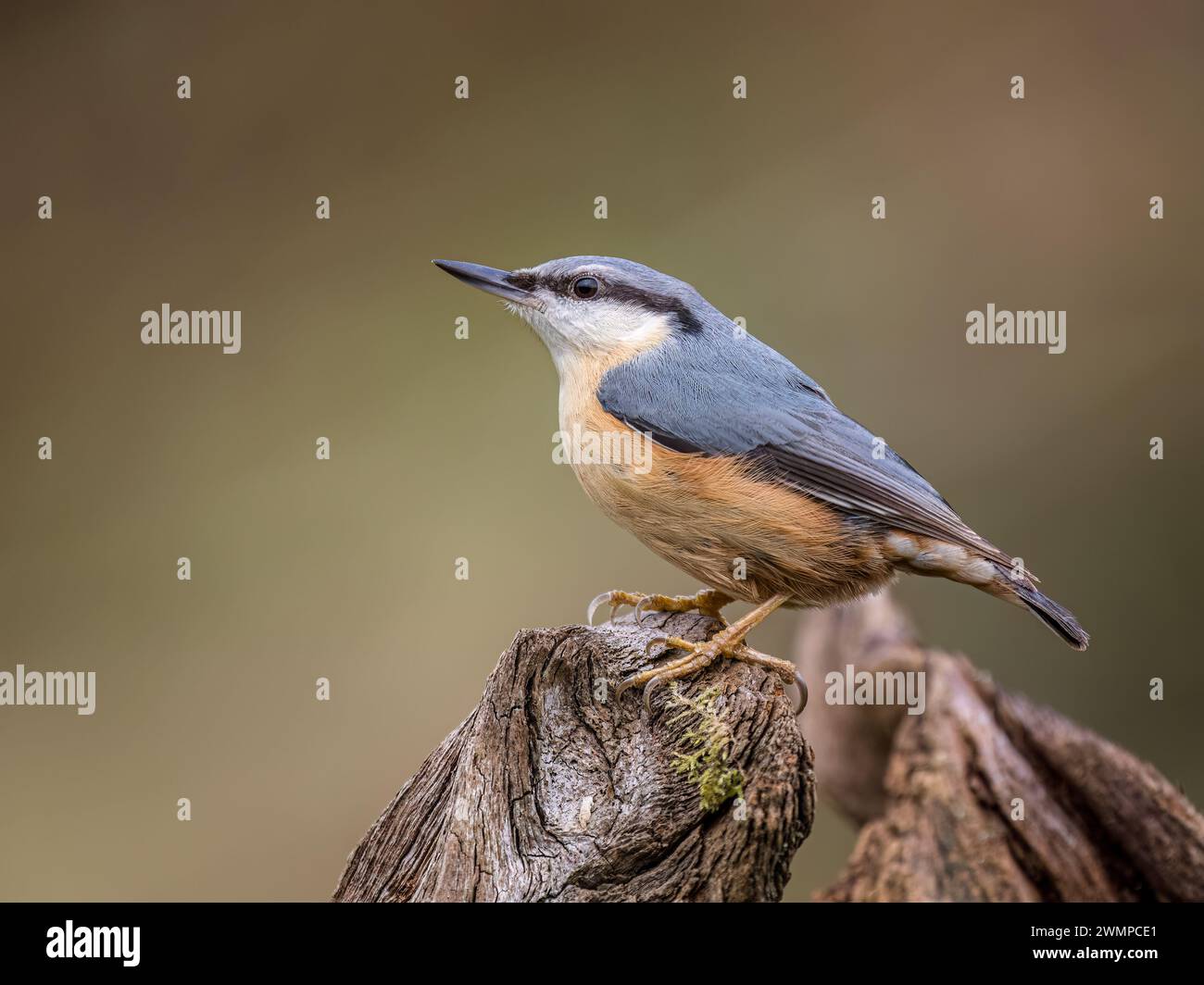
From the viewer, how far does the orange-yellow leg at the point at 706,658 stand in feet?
9.03

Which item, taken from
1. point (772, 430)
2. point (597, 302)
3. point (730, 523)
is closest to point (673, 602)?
point (730, 523)

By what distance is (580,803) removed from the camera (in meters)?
2.53

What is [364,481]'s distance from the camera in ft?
21.4

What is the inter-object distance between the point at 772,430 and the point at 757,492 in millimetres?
212

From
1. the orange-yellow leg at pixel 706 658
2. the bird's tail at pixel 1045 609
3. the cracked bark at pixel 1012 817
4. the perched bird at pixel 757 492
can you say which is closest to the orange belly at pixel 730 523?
the perched bird at pixel 757 492

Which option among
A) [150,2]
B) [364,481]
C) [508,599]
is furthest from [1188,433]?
[150,2]

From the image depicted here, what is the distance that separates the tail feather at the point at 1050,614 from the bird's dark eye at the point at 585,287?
1.61 metres

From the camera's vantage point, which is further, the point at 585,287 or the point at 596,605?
the point at 585,287

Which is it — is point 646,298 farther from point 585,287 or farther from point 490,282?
point 490,282

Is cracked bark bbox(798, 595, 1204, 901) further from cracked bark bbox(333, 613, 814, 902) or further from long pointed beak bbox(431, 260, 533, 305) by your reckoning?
long pointed beak bbox(431, 260, 533, 305)

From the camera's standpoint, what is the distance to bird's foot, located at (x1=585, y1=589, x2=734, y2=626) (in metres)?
3.61

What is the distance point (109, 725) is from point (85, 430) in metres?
1.90

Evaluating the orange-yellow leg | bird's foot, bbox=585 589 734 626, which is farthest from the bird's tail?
bird's foot, bbox=585 589 734 626
